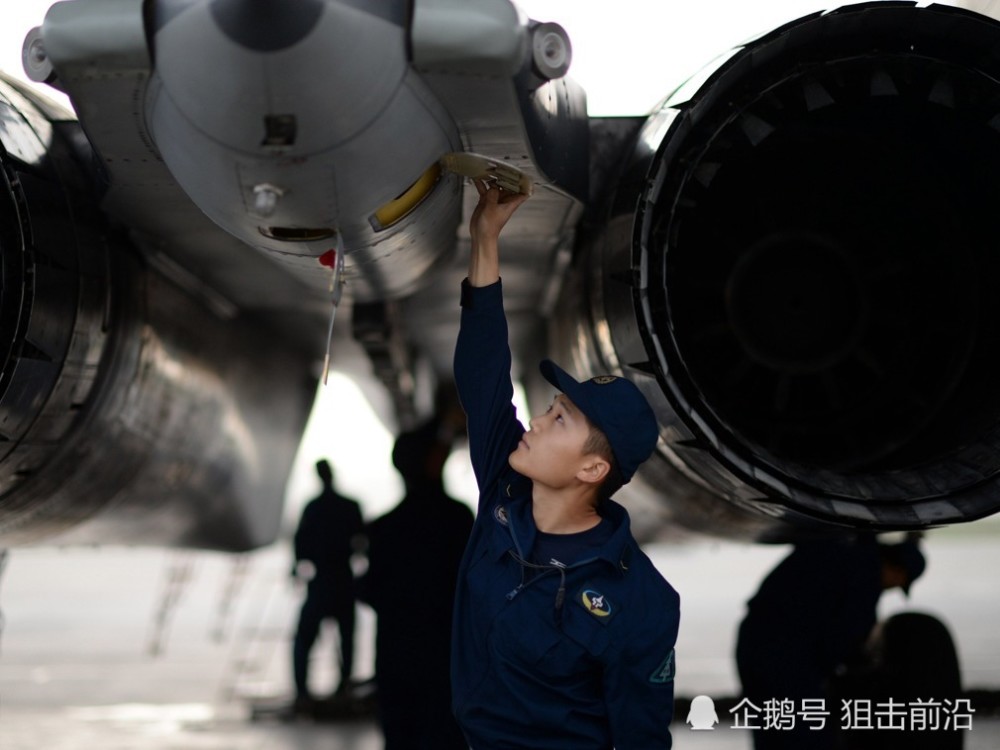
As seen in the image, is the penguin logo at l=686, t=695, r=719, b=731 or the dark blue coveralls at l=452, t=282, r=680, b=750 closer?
the dark blue coveralls at l=452, t=282, r=680, b=750

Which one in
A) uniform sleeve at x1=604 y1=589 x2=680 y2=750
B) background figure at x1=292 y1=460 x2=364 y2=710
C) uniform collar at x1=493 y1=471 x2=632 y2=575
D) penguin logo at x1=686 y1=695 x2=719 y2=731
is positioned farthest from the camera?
background figure at x1=292 y1=460 x2=364 y2=710

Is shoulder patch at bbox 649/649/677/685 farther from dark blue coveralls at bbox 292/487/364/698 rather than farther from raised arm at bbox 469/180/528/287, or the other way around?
dark blue coveralls at bbox 292/487/364/698

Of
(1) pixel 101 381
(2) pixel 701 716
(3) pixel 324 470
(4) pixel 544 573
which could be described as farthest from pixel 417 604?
(3) pixel 324 470

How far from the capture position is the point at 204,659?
8.95 m

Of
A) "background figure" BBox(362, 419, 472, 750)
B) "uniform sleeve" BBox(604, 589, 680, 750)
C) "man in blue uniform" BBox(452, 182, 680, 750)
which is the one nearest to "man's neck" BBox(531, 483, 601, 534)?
"man in blue uniform" BBox(452, 182, 680, 750)

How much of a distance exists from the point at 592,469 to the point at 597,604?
27 cm

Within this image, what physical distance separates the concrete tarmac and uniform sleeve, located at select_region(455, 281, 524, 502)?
5.84 feet

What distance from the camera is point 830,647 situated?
3381 millimetres

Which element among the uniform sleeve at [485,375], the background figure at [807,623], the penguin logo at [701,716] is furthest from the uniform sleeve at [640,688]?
the penguin logo at [701,716]

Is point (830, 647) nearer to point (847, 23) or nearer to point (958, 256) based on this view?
point (958, 256)

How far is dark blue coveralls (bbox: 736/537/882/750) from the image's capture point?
330cm

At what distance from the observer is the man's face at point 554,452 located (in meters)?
2.08

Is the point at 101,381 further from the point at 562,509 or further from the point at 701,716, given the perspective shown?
the point at 701,716

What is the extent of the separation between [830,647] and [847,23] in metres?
1.97
